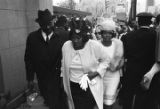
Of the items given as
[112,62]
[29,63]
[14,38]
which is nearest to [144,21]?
[112,62]

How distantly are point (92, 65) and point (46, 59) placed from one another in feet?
2.84

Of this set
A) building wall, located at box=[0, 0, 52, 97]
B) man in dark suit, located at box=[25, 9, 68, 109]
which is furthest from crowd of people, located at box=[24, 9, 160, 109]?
building wall, located at box=[0, 0, 52, 97]

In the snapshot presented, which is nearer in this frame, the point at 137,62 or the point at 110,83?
the point at 137,62

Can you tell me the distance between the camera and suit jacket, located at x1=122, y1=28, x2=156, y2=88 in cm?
450

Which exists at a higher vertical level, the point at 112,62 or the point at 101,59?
the point at 101,59

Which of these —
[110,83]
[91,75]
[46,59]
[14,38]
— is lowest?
[110,83]

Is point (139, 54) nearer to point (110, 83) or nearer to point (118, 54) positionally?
point (118, 54)

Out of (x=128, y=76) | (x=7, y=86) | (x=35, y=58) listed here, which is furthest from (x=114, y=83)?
(x=7, y=86)

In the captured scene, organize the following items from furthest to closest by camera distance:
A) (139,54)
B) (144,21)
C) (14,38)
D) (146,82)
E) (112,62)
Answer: (14,38), (112,62), (144,21), (139,54), (146,82)

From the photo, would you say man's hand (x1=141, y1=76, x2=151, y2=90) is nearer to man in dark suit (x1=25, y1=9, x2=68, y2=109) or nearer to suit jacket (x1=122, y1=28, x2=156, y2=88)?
suit jacket (x1=122, y1=28, x2=156, y2=88)

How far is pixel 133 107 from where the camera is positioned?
15.6 feet

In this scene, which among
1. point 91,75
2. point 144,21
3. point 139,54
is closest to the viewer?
point 91,75

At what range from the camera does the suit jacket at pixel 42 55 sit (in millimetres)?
4598

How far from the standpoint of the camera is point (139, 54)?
454cm
